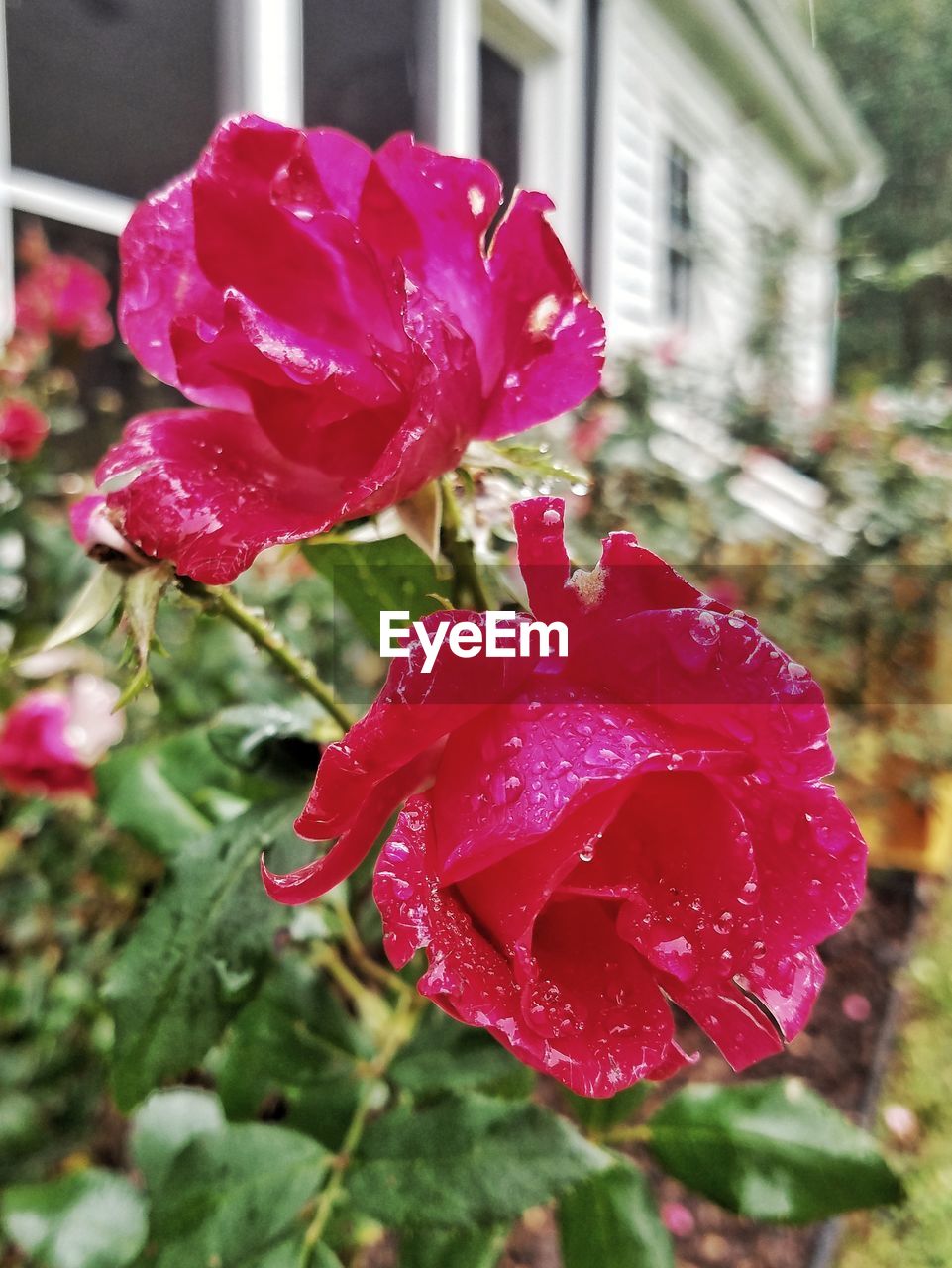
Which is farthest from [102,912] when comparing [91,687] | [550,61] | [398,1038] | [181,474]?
[550,61]

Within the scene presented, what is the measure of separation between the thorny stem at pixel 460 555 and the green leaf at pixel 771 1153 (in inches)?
16.5

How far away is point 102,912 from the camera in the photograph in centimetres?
127

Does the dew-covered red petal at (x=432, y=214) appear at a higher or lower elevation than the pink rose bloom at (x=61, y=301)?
lower

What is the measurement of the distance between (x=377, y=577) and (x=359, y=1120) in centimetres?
35

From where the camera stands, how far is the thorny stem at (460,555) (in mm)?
323

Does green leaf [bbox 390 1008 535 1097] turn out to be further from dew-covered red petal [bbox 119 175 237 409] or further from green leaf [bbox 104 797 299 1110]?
dew-covered red petal [bbox 119 175 237 409]

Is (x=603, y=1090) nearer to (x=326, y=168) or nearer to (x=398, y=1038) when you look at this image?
(x=326, y=168)

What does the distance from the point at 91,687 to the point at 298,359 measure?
864 millimetres

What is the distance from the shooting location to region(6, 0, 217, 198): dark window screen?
1.50m

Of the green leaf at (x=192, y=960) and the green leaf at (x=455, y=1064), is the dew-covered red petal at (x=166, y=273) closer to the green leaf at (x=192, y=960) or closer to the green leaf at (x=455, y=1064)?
the green leaf at (x=192, y=960)

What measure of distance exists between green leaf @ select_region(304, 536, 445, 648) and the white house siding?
2.13 metres

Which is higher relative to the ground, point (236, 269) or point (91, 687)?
→ point (236, 269)

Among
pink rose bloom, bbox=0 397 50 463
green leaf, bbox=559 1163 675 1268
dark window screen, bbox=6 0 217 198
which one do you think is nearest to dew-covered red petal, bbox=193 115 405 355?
green leaf, bbox=559 1163 675 1268

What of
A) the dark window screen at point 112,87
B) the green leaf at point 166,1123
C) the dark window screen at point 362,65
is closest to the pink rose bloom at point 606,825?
the green leaf at point 166,1123
